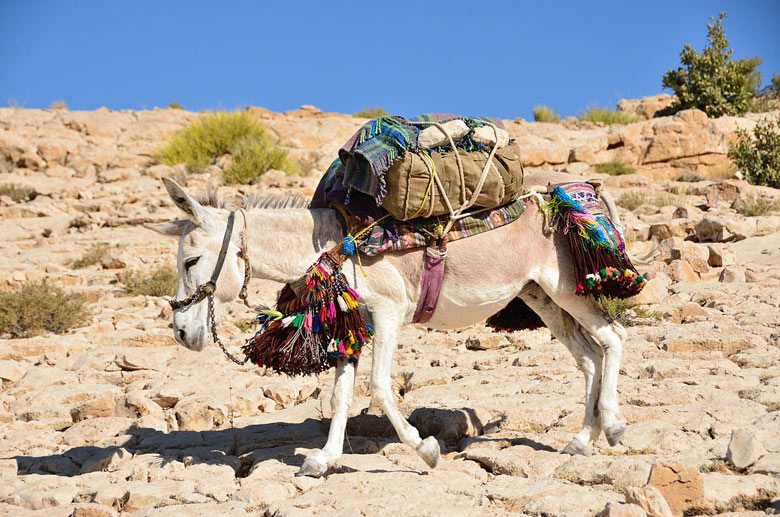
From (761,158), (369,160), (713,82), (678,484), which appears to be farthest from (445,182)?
(713,82)

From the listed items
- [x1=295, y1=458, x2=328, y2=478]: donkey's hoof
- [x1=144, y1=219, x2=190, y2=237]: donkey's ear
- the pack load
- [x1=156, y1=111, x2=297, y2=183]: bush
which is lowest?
[x1=295, y1=458, x2=328, y2=478]: donkey's hoof

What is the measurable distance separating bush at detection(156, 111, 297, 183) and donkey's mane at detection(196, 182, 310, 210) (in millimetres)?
13002

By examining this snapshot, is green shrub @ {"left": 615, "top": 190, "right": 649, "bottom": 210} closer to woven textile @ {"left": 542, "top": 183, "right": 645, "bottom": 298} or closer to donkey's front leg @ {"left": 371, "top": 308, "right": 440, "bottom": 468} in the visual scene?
woven textile @ {"left": 542, "top": 183, "right": 645, "bottom": 298}

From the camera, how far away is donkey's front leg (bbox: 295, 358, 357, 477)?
166 inches

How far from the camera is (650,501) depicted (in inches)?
118

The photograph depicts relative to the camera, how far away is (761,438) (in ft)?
13.2

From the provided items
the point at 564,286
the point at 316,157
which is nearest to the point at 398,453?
the point at 564,286

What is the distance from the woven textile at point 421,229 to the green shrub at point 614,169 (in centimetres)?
1373

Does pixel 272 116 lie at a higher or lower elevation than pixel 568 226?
higher

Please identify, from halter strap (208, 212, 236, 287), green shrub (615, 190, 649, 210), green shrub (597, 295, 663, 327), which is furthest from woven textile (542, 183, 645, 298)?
green shrub (615, 190, 649, 210)

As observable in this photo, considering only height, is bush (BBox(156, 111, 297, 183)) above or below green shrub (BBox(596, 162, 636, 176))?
above

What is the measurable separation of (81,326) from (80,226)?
18.5ft

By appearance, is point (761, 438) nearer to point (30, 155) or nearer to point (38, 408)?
point (38, 408)

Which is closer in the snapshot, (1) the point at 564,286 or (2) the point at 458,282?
(2) the point at 458,282
